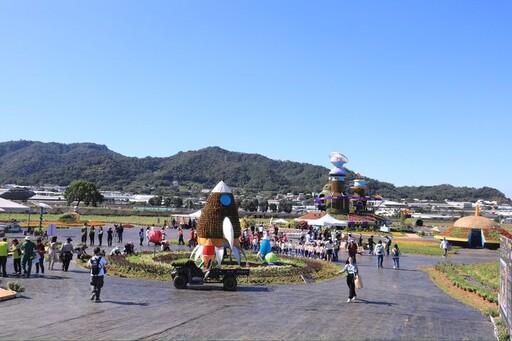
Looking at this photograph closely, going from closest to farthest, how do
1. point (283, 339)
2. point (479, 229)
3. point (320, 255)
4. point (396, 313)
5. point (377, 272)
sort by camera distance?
point (283, 339), point (396, 313), point (377, 272), point (320, 255), point (479, 229)

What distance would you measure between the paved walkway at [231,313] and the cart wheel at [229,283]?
27 cm

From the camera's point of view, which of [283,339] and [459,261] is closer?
[283,339]

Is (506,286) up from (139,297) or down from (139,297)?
up

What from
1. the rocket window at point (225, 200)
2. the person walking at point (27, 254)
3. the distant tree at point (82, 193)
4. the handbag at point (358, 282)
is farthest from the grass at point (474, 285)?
the distant tree at point (82, 193)

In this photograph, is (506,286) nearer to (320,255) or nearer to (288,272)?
(288,272)

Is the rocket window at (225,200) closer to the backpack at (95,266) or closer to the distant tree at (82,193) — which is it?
the backpack at (95,266)

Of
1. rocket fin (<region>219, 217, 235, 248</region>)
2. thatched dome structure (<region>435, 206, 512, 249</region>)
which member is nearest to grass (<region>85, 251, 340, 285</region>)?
rocket fin (<region>219, 217, 235, 248</region>)

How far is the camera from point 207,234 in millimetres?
21094

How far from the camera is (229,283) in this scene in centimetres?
1705

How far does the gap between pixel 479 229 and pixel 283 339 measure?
1471 inches

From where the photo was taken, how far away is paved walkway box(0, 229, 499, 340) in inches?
436

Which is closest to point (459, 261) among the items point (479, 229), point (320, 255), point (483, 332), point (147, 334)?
point (320, 255)

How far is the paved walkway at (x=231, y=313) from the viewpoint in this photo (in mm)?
11070

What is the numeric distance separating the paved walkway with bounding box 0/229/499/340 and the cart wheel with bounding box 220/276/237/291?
267 millimetres
